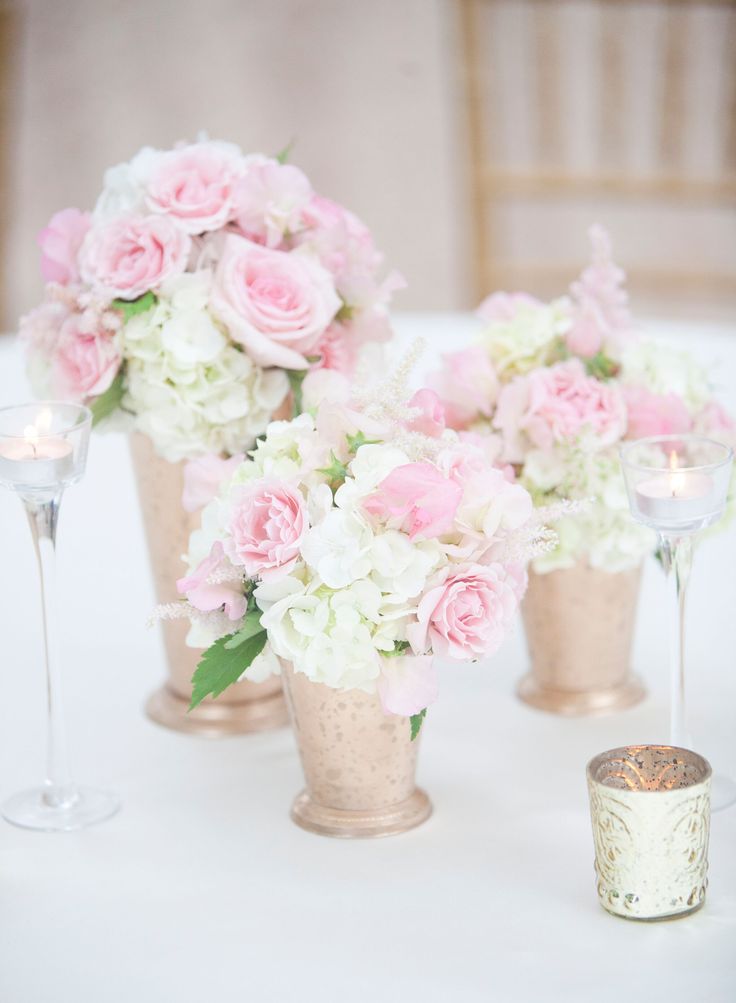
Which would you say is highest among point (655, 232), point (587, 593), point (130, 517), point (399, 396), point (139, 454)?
point (399, 396)

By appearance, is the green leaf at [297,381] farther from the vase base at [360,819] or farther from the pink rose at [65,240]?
the vase base at [360,819]

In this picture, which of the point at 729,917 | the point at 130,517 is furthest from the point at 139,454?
the point at 729,917

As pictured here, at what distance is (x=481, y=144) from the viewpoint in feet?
10.6

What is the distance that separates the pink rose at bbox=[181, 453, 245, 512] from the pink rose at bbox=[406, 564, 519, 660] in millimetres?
235

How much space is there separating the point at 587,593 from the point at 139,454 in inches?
17.0

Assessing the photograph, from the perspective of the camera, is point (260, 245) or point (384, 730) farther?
point (260, 245)

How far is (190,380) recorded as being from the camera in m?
1.19

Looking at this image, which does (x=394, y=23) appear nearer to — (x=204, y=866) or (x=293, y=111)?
(x=293, y=111)

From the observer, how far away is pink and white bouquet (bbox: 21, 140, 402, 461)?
119cm

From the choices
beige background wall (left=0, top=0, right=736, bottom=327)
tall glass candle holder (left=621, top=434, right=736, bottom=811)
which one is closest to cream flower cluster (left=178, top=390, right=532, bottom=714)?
tall glass candle holder (left=621, top=434, right=736, bottom=811)

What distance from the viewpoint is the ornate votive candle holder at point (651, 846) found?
2.97 ft

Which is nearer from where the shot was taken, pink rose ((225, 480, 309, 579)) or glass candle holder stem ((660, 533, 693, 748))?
pink rose ((225, 480, 309, 579))

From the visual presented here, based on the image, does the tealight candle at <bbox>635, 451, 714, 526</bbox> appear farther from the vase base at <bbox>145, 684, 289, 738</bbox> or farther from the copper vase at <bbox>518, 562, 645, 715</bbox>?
the vase base at <bbox>145, 684, 289, 738</bbox>

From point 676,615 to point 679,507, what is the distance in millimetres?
95
